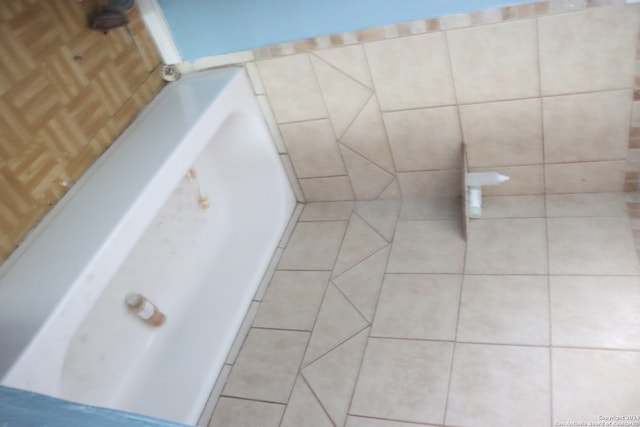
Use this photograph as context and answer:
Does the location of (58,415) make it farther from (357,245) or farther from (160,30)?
(160,30)

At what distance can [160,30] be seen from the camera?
168 cm

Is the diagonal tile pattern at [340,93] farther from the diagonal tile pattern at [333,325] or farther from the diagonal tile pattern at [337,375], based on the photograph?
the diagonal tile pattern at [337,375]

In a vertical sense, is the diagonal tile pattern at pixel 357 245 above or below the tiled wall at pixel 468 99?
below

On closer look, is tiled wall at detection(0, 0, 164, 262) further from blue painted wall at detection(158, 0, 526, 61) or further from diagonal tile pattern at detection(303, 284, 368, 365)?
diagonal tile pattern at detection(303, 284, 368, 365)

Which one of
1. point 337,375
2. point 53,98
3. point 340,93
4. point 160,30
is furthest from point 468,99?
point 53,98

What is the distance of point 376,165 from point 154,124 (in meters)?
0.75

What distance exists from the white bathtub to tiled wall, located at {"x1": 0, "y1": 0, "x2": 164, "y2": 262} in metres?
0.05

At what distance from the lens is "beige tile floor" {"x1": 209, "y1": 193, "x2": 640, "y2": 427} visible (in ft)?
4.09

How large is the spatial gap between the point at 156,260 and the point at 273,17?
0.85 metres

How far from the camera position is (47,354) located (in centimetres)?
106

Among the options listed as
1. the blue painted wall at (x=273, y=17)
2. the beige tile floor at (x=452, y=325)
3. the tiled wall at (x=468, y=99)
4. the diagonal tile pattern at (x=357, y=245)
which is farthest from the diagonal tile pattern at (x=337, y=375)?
the blue painted wall at (x=273, y=17)

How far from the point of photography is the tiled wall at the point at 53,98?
127 centimetres

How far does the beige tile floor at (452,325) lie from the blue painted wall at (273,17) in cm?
67

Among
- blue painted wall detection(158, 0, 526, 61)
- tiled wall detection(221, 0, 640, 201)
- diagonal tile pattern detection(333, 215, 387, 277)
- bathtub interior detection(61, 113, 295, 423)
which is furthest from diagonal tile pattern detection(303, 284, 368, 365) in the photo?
blue painted wall detection(158, 0, 526, 61)
